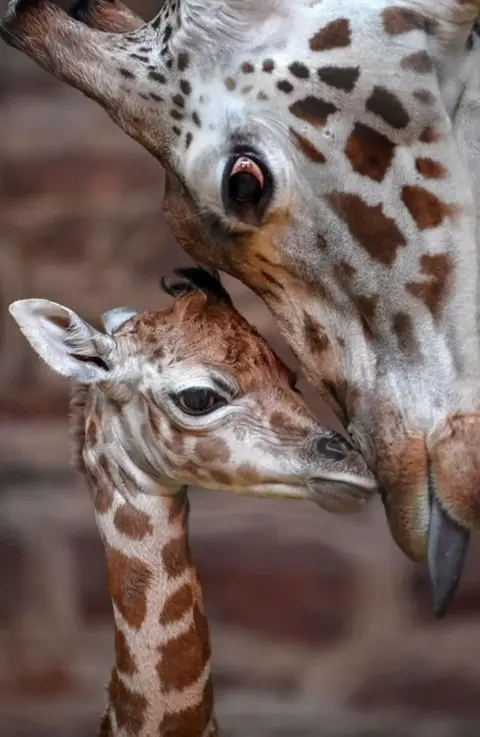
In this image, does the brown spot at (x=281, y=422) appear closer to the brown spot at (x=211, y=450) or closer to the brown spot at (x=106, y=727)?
the brown spot at (x=211, y=450)

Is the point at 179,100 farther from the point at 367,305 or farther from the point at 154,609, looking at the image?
the point at 154,609

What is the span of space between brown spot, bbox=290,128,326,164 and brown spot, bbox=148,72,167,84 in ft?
0.29

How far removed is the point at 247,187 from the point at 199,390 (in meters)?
0.14

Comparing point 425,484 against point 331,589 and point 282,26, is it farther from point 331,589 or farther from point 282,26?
point 331,589

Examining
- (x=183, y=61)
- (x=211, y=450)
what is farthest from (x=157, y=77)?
(x=211, y=450)

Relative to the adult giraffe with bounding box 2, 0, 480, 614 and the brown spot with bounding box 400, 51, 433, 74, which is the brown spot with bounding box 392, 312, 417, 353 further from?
the brown spot with bounding box 400, 51, 433, 74

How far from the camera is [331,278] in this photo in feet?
2.09

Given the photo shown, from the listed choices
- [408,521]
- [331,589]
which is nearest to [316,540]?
[331,589]

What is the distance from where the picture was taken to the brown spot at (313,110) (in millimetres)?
626

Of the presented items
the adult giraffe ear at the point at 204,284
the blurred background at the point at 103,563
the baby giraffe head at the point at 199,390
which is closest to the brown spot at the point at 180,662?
the baby giraffe head at the point at 199,390

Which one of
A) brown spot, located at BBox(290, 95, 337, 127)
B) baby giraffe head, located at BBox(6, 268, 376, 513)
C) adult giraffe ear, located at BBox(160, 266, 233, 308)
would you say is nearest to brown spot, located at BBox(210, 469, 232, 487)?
baby giraffe head, located at BBox(6, 268, 376, 513)

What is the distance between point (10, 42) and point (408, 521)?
39 cm

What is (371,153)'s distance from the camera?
2.05ft

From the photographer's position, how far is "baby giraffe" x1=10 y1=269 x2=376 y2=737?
0.69m
